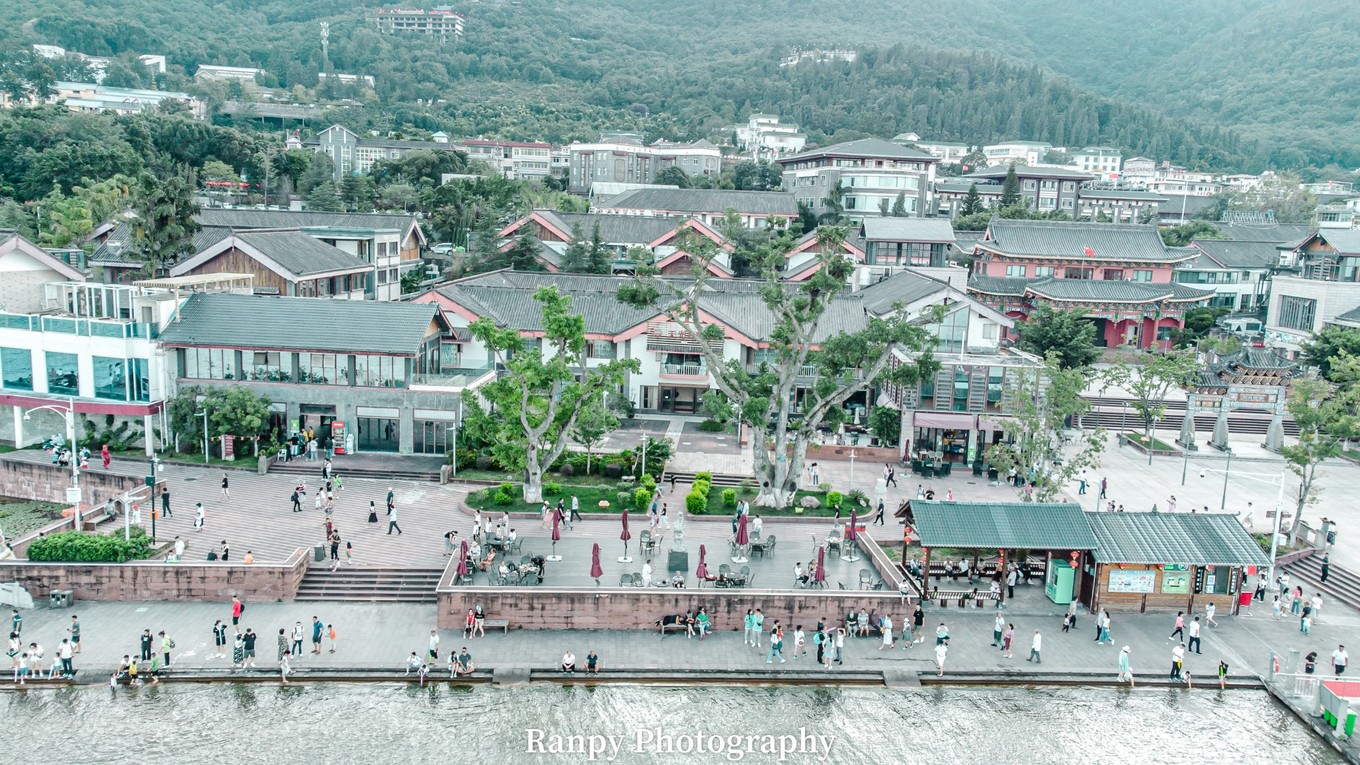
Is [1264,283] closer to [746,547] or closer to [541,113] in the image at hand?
[746,547]

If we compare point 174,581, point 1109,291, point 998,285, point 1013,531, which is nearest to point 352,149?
point 998,285

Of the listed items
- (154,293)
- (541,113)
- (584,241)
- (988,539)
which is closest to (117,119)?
(584,241)

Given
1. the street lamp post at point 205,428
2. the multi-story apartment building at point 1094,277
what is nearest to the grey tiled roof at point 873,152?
the multi-story apartment building at point 1094,277

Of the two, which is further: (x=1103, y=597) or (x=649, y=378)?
(x=649, y=378)

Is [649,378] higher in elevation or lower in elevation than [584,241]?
lower

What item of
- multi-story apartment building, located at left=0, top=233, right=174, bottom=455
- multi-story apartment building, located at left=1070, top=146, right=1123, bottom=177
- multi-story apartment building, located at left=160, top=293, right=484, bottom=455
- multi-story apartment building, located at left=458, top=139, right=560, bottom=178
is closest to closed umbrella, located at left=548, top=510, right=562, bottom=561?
multi-story apartment building, located at left=160, top=293, right=484, bottom=455

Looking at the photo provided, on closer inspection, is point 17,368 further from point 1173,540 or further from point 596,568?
point 1173,540
